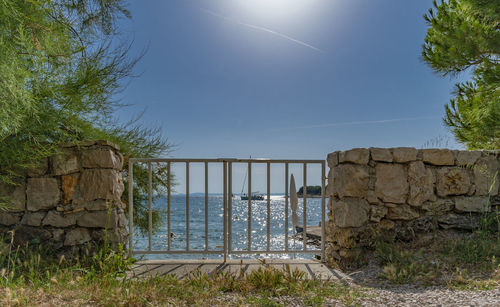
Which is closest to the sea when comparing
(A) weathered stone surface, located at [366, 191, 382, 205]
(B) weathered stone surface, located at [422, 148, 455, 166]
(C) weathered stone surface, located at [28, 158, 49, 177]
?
(A) weathered stone surface, located at [366, 191, 382, 205]

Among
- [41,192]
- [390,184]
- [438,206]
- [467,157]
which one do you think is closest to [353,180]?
[390,184]

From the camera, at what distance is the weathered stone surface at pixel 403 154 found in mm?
3436

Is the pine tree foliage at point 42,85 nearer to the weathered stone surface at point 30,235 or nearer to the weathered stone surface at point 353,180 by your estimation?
the weathered stone surface at point 30,235

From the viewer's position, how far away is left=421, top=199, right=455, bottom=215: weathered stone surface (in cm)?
350

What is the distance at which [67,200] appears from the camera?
324cm

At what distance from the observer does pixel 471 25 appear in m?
5.24

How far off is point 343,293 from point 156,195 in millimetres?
3446

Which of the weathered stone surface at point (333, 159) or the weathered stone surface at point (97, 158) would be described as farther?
the weathered stone surface at point (333, 159)

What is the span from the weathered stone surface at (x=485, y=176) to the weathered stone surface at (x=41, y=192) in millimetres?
4835

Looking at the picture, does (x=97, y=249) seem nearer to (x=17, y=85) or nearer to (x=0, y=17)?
(x=17, y=85)

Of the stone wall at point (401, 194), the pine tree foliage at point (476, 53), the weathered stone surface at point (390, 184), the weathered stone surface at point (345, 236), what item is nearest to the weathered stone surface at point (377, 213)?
the stone wall at point (401, 194)

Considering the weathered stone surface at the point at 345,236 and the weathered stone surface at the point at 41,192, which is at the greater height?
the weathered stone surface at the point at 41,192

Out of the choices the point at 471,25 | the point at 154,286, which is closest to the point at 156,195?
the point at 154,286

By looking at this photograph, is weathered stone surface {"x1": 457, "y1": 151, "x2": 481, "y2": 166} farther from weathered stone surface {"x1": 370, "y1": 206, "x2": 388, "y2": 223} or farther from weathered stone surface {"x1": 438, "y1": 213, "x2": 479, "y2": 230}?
weathered stone surface {"x1": 370, "y1": 206, "x2": 388, "y2": 223}
